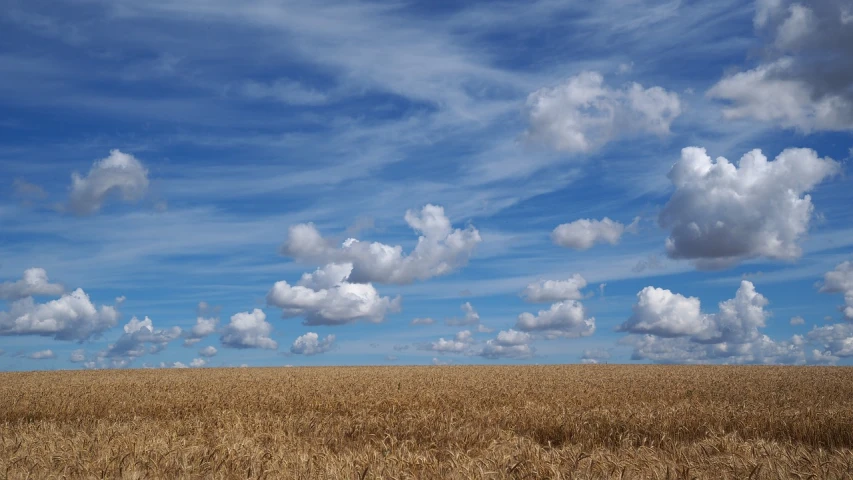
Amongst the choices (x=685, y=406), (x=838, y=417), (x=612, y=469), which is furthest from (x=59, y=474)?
(x=838, y=417)

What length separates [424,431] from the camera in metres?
12.3

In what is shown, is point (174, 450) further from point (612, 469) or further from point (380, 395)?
point (380, 395)

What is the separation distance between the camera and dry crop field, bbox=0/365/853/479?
25.4 ft

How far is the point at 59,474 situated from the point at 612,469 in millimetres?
6904

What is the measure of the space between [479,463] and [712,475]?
2842mm

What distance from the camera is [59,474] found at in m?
7.66

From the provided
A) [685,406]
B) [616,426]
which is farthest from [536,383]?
[616,426]

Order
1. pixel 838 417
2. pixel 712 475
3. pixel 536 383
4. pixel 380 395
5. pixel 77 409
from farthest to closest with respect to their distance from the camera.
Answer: pixel 536 383, pixel 380 395, pixel 77 409, pixel 838 417, pixel 712 475

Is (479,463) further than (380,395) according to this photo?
No

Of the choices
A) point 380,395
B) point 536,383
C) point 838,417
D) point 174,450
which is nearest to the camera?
point 174,450

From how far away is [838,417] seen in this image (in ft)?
44.5

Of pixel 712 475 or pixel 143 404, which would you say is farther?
pixel 143 404

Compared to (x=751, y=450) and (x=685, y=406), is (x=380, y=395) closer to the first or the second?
(x=685, y=406)

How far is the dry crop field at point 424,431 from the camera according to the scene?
7.73 m
